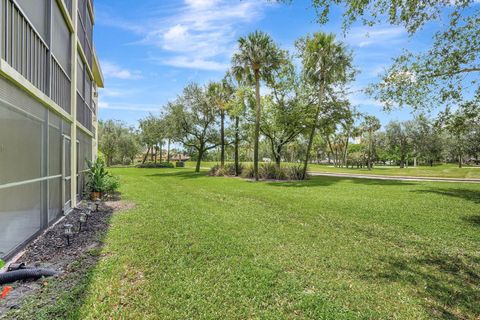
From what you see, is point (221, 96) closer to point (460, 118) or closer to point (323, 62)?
point (323, 62)

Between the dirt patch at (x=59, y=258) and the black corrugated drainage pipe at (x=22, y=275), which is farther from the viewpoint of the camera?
the black corrugated drainage pipe at (x=22, y=275)

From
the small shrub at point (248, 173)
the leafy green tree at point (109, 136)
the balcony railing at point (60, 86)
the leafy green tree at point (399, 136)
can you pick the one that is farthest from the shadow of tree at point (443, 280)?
the leafy green tree at point (109, 136)

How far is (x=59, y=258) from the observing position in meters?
4.20

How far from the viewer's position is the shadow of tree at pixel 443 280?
118 inches

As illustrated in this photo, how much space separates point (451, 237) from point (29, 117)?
830 cm

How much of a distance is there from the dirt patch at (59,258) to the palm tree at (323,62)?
16.3 meters

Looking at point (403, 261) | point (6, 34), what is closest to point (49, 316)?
point (6, 34)

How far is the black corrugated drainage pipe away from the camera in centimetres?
326

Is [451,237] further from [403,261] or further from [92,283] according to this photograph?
[92,283]

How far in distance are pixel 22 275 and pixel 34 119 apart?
2.70 metres

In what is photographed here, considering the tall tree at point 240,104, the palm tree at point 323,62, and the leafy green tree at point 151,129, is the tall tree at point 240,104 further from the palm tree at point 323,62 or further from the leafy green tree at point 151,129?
the leafy green tree at point 151,129

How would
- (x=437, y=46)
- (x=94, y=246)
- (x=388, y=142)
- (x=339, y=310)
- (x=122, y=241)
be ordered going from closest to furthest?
(x=339, y=310)
(x=94, y=246)
(x=122, y=241)
(x=437, y=46)
(x=388, y=142)

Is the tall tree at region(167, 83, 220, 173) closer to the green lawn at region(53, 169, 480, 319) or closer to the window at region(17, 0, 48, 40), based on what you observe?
the green lawn at region(53, 169, 480, 319)

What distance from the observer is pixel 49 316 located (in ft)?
8.63
